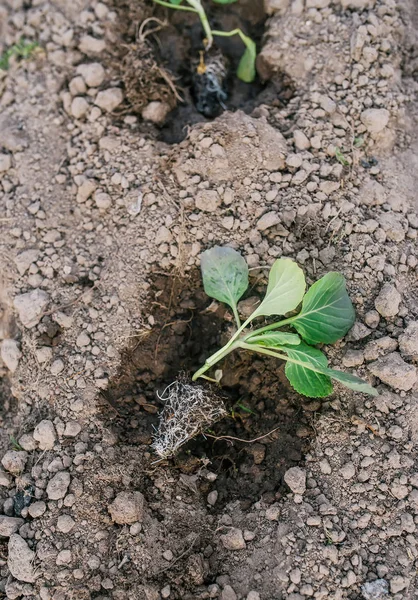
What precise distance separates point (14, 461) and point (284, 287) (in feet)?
3.63

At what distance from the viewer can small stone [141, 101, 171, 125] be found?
2514 mm

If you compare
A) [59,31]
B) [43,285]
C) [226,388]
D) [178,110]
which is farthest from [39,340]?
[59,31]

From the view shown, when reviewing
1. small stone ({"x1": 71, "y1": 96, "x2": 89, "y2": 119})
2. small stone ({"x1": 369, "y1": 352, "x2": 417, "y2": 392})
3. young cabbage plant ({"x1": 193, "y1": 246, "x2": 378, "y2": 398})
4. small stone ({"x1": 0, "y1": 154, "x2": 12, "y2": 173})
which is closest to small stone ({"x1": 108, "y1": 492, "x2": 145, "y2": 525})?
young cabbage plant ({"x1": 193, "y1": 246, "x2": 378, "y2": 398})

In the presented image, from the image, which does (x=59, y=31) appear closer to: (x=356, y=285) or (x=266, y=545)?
(x=356, y=285)

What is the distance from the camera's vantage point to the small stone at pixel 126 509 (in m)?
2.05

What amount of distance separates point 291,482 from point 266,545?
0.22m

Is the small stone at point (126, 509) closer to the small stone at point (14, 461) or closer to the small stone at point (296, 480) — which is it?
the small stone at point (14, 461)

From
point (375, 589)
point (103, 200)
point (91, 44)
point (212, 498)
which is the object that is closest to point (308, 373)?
point (212, 498)

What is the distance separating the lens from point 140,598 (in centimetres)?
199

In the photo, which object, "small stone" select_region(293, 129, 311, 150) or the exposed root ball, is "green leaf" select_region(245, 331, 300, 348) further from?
"small stone" select_region(293, 129, 311, 150)

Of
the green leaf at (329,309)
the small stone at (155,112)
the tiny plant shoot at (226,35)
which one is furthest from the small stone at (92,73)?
the green leaf at (329,309)

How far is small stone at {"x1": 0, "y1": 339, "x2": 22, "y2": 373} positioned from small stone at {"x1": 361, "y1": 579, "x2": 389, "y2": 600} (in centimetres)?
142

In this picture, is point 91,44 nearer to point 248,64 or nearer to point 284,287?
point 248,64

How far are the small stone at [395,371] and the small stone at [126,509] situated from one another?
0.91 metres
